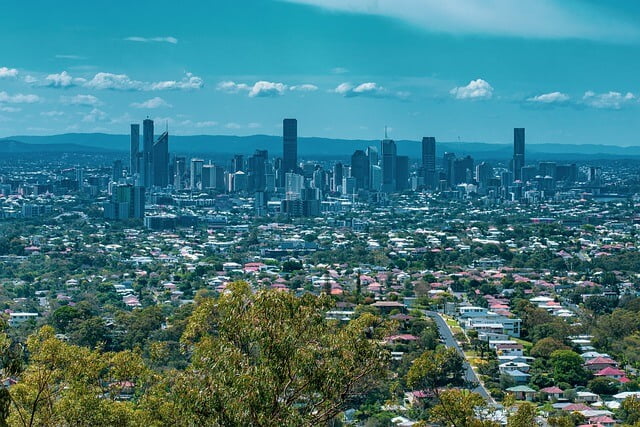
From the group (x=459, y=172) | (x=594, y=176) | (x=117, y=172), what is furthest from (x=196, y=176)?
(x=594, y=176)

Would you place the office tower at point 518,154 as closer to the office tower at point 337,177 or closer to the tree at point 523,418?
the office tower at point 337,177

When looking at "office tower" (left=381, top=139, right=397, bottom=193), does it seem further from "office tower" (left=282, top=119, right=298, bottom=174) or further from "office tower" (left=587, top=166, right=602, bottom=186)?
"office tower" (left=587, top=166, right=602, bottom=186)

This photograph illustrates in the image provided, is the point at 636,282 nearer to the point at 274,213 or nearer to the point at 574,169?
the point at 274,213

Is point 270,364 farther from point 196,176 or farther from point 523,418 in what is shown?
point 196,176

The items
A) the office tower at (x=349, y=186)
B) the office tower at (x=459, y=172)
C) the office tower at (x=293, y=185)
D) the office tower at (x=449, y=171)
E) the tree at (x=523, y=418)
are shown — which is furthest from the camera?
the office tower at (x=459, y=172)

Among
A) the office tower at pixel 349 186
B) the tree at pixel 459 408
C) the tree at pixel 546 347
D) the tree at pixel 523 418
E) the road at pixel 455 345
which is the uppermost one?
the tree at pixel 459 408

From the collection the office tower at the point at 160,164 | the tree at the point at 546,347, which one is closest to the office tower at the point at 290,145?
the office tower at the point at 160,164
